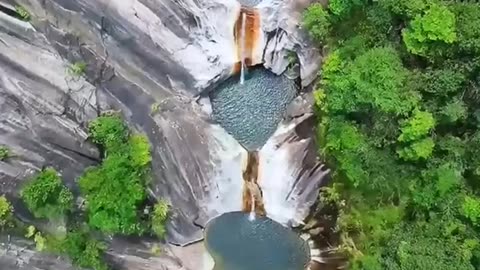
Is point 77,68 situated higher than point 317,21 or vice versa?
point 317,21

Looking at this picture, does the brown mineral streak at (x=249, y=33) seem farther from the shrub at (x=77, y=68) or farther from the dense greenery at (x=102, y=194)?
the shrub at (x=77, y=68)

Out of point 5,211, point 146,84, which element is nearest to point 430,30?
point 146,84

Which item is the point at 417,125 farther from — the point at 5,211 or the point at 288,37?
the point at 5,211

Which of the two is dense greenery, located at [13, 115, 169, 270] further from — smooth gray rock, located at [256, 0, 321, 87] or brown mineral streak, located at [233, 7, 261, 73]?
smooth gray rock, located at [256, 0, 321, 87]

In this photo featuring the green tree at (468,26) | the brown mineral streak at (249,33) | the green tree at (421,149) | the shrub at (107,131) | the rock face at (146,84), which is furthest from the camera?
the brown mineral streak at (249,33)

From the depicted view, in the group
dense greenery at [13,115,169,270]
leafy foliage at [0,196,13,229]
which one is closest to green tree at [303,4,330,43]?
dense greenery at [13,115,169,270]

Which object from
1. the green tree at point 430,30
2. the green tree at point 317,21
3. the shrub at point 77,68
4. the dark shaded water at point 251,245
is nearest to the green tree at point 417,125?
the green tree at point 430,30
